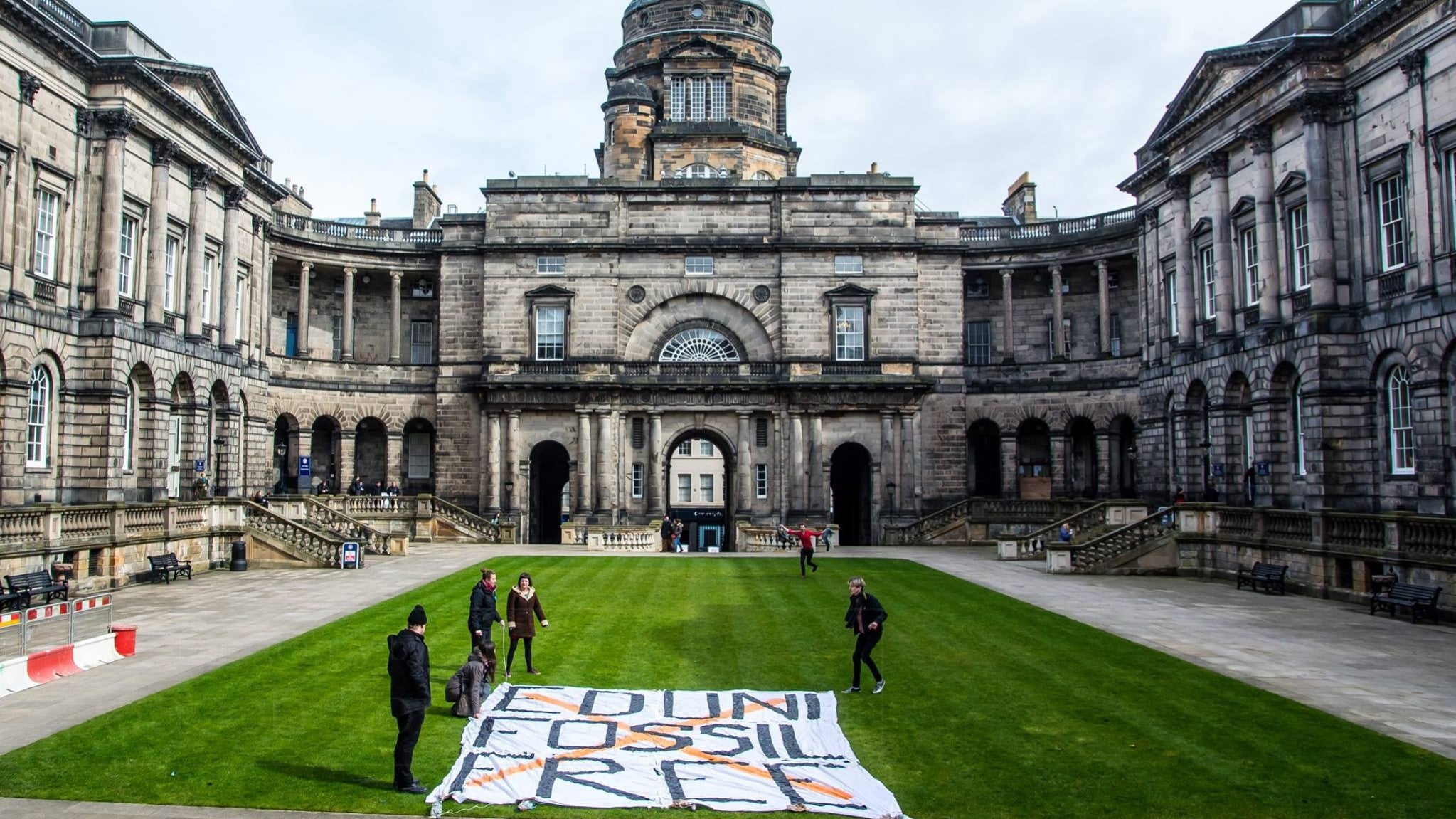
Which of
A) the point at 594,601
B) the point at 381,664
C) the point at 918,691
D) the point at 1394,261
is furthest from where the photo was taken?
the point at 1394,261

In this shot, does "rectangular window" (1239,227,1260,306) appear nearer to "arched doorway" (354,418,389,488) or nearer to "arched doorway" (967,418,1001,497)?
"arched doorway" (967,418,1001,497)

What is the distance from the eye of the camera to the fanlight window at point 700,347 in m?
49.7

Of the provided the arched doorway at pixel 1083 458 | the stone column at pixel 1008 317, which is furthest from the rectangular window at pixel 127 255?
the arched doorway at pixel 1083 458

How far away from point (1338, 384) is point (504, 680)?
24005mm

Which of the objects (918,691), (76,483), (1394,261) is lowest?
(918,691)

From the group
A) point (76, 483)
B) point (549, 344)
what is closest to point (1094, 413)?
point (549, 344)

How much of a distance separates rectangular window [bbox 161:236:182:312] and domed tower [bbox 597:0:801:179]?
81.1ft

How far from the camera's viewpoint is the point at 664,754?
12.7m

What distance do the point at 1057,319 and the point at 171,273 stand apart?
3732cm

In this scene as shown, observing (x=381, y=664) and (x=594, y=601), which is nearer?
(x=381, y=664)

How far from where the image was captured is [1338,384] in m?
28.6

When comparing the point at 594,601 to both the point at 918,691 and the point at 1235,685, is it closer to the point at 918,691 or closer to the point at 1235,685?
the point at 918,691

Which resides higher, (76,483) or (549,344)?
(549,344)

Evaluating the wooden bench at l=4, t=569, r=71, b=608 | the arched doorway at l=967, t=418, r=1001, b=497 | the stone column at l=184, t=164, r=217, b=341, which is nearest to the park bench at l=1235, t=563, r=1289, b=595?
the arched doorway at l=967, t=418, r=1001, b=497
